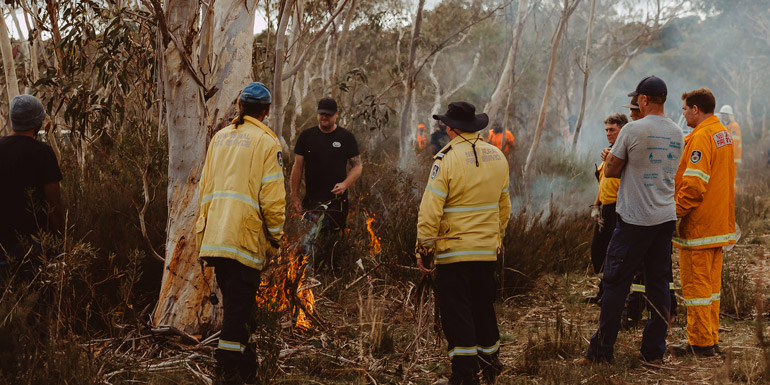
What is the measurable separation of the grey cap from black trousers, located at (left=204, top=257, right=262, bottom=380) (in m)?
1.40

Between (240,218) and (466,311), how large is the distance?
4.89ft

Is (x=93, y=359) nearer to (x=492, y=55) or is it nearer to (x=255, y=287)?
(x=255, y=287)

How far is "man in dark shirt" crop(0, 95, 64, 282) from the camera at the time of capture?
13.2 feet

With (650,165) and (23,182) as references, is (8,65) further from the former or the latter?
(650,165)

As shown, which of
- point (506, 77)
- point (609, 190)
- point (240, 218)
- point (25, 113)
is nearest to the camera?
point (240, 218)

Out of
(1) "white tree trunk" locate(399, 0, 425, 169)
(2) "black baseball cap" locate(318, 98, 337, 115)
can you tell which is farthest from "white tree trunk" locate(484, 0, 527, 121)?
(2) "black baseball cap" locate(318, 98, 337, 115)

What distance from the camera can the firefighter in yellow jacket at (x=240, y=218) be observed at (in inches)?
149

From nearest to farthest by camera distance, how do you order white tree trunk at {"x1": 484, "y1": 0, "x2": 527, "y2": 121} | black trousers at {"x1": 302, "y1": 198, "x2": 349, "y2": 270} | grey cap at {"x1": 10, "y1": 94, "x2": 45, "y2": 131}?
grey cap at {"x1": 10, "y1": 94, "x2": 45, "y2": 131}
black trousers at {"x1": 302, "y1": 198, "x2": 349, "y2": 270}
white tree trunk at {"x1": 484, "y1": 0, "x2": 527, "y2": 121}

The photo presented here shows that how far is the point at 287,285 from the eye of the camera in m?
4.76

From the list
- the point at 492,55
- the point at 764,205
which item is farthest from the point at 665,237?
the point at 492,55

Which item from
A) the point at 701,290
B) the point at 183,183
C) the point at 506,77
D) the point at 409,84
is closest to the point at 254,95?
the point at 183,183

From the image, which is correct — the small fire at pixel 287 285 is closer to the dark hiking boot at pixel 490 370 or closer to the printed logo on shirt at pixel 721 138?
the dark hiking boot at pixel 490 370

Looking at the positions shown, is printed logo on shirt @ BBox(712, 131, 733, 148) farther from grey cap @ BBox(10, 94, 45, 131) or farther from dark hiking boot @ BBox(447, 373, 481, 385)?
grey cap @ BBox(10, 94, 45, 131)

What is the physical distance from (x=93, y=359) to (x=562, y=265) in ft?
17.5
